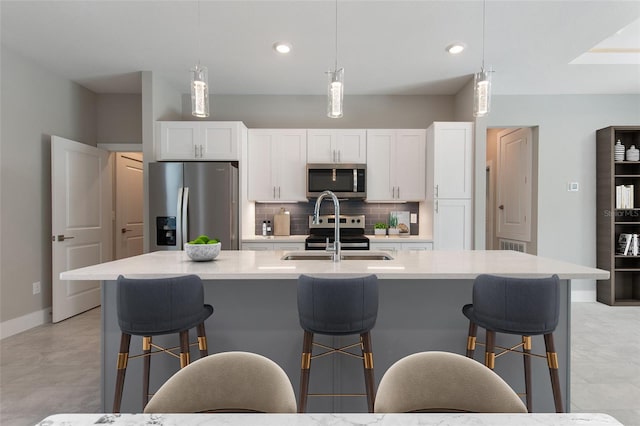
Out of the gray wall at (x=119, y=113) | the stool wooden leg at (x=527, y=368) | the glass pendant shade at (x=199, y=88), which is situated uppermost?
the gray wall at (x=119, y=113)

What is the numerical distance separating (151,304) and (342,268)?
3.15 feet

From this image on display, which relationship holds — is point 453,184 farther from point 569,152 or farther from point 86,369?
point 86,369

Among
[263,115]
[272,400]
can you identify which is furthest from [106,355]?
[263,115]

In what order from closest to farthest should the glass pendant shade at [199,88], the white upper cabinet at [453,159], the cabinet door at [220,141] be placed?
the glass pendant shade at [199,88], the white upper cabinet at [453,159], the cabinet door at [220,141]

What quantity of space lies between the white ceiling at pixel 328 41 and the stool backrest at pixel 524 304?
220 centimetres

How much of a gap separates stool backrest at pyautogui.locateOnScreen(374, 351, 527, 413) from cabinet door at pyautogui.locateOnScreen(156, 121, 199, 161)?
3.87 metres

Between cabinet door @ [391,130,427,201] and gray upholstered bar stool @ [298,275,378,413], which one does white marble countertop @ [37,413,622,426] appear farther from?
cabinet door @ [391,130,427,201]

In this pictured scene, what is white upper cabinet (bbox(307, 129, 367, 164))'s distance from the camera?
448cm

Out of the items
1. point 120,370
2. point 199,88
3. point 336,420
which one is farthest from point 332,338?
point 199,88

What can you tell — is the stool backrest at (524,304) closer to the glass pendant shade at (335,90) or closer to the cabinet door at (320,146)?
the glass pendant shade at (335,90)

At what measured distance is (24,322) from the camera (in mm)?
3689

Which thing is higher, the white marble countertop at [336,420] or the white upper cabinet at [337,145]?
the white upper cabinet at [337,145]

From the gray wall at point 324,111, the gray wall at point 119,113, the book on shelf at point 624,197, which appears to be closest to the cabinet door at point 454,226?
the gray wall at point 324,111

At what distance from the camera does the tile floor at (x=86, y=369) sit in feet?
7.39
